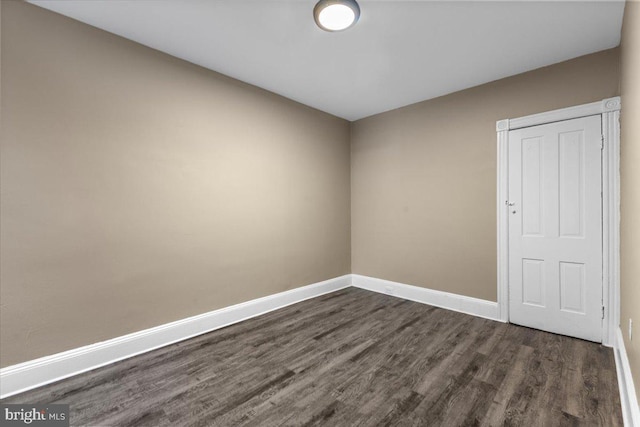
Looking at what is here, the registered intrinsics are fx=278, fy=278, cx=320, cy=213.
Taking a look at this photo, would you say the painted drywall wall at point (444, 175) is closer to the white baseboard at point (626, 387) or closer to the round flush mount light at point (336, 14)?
the white baseboard at point (626, 387)

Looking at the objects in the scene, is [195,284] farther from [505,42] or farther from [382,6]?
[505,42]

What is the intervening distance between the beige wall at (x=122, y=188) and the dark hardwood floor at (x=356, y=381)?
465 mm

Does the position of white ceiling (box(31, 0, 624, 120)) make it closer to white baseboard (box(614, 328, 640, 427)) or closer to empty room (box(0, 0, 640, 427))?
empty room (box(0, 0, 640, 427))

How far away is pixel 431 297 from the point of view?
138 inches

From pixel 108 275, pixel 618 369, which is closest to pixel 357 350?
pixel 618 369

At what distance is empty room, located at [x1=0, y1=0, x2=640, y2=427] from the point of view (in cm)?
182

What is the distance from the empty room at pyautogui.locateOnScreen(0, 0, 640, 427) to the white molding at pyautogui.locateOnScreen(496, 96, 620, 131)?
0.8 inches

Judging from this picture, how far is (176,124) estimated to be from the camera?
8.49 feet

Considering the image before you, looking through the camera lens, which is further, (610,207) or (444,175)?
(444,175)

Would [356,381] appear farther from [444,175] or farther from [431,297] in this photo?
[444,175]

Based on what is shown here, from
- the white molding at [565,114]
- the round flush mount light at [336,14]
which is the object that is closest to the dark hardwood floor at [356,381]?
the white molding at [565,114]

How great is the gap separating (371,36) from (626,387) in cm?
301

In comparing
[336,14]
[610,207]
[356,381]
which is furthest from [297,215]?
[610,207]

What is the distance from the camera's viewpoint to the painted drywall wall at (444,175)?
2733 millimetres
